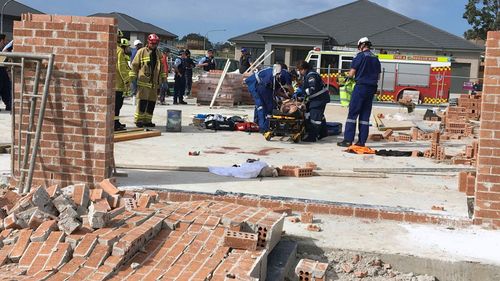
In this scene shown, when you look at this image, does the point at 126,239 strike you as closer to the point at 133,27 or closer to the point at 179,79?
the point at 179,79

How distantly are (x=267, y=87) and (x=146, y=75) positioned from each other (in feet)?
7.71

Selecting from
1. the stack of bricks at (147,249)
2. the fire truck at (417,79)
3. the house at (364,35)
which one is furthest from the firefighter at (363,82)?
Answer: the house at (364,35)

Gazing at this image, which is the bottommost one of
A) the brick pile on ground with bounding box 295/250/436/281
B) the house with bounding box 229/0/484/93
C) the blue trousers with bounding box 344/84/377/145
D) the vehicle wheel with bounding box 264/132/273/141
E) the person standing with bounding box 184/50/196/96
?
the brick pile on ground with bounding box 295/250/436/281

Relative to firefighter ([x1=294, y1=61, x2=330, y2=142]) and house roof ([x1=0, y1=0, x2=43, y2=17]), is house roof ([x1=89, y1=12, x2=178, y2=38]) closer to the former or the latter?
house roof ([x1=0, y1=0, x2=43, y2=17])

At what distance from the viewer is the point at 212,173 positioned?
23.6ft

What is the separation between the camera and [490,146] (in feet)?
17.3

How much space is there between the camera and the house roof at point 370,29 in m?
42.9

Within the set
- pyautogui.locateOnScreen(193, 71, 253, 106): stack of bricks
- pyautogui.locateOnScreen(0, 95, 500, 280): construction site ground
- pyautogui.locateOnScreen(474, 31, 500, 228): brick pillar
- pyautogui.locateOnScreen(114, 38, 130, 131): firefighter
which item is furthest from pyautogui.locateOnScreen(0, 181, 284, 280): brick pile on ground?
pyautogui.locateOnScreen(193, 71, 253, 106): stack of bricks

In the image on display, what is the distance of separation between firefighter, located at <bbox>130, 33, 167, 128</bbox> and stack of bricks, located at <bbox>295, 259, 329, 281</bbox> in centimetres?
764

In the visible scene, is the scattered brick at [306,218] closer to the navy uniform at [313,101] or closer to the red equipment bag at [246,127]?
the navy uniform at [313,101]

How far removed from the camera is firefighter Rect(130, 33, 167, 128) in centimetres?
1131

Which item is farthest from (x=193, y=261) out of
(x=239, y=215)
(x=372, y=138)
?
(x=372, y=138)

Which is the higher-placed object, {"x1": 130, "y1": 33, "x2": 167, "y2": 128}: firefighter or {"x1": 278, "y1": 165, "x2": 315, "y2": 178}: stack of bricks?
{"x1": 130, "y1": 33, "x2": 167, "y2": 128}: firefighter

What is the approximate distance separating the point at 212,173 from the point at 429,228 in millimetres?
2834
